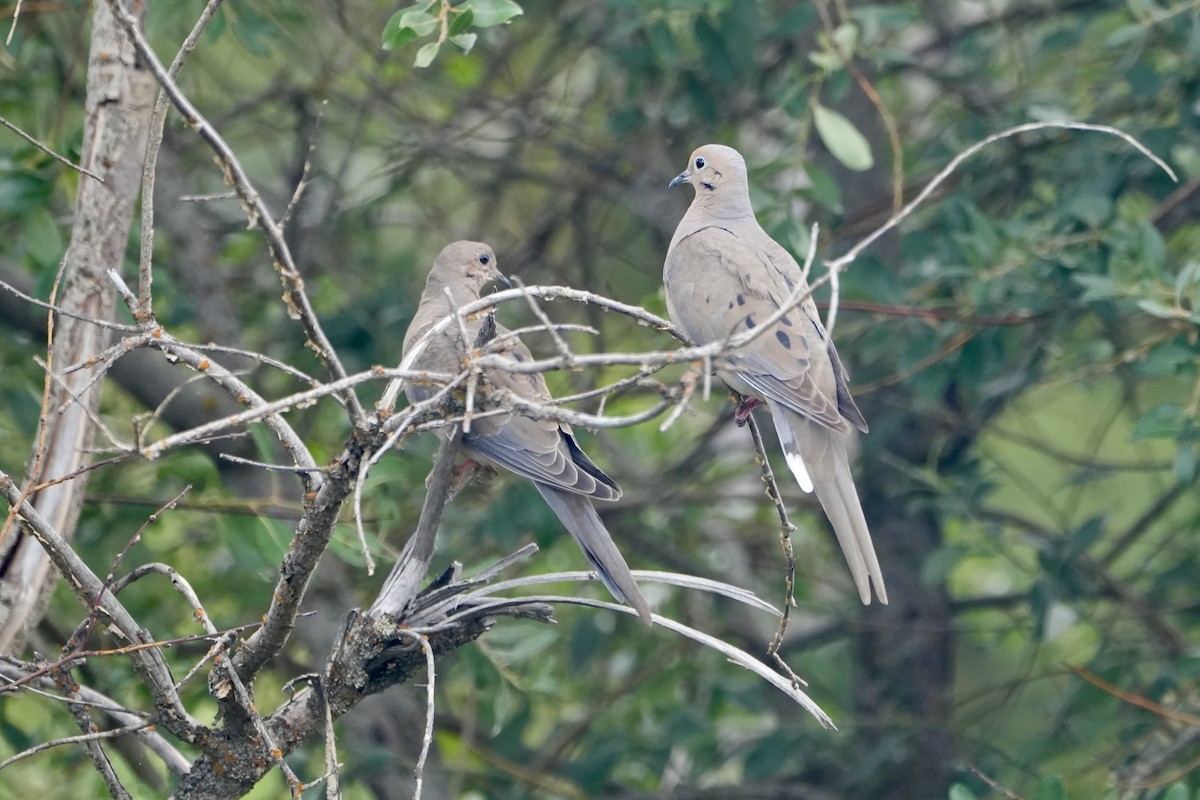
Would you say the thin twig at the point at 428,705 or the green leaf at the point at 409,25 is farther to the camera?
the green leaf at the point at 409,25

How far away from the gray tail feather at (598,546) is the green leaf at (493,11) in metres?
1.09

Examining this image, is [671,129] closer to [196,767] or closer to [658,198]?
[658,198]

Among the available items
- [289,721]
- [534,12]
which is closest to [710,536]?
[534,12]

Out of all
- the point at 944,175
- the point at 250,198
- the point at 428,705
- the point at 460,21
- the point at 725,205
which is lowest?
the point at 428,705

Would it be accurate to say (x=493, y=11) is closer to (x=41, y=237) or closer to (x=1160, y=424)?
(x=41, y=237)

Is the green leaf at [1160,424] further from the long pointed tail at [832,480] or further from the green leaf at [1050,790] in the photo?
the green leaf at [1050,790]

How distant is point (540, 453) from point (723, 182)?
1.65m

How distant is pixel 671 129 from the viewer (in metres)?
5.69

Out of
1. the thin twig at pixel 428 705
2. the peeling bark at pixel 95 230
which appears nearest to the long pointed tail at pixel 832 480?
the thin twig at pixel 428 705

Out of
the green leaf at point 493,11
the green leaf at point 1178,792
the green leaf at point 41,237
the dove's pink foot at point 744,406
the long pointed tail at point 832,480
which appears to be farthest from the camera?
the dove's pink foot at point 744,406

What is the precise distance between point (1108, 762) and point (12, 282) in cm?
401

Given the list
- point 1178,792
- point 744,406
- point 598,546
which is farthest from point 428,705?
point 744,406

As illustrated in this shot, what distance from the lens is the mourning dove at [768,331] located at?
12.0ft

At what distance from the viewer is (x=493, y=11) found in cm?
288
